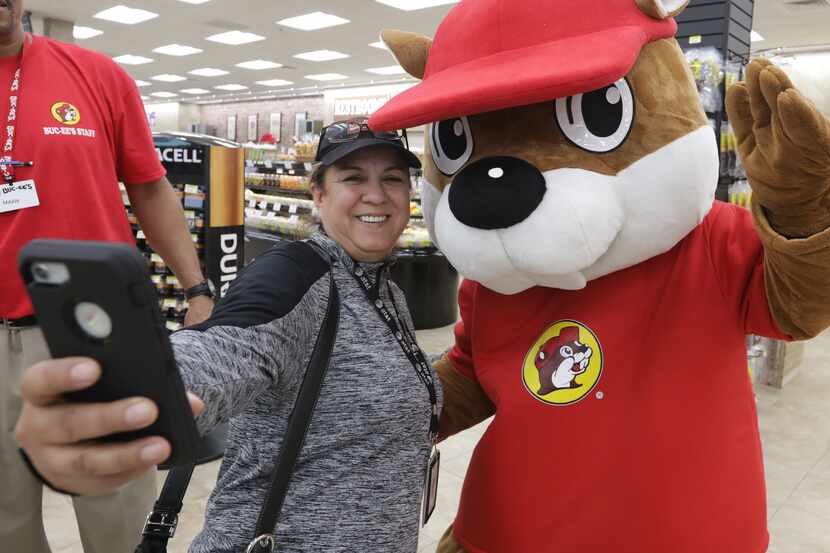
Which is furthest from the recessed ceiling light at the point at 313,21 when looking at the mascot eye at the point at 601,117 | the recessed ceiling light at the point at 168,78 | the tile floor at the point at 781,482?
the mascot eye at the point at 601,117

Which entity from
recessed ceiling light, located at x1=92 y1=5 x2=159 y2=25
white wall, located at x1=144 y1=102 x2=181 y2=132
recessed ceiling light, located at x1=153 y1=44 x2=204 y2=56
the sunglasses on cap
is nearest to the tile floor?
the sunglasses on cap

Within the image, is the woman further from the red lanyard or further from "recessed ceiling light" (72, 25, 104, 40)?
"recessed ceiling light" (72, 25, 104, 40)

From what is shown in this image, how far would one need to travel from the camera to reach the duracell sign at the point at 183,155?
3205 millimetres

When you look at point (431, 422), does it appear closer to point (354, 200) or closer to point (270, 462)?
point (270, 462)

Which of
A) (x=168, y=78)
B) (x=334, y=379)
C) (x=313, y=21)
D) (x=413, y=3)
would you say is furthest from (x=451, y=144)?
(x=168, y=78)

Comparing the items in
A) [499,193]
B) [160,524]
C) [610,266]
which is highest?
[499,193]

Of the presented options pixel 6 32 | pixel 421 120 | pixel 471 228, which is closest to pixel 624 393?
pixel 471 228

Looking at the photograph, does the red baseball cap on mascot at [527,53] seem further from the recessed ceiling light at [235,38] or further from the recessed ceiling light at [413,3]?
the recessed ceiling light at [235,38]

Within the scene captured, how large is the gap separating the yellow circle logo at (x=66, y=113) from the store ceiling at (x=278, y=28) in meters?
7.78

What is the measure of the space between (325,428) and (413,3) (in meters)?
8.61

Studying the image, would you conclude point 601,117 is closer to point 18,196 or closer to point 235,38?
point 18,196

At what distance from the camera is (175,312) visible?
351cm

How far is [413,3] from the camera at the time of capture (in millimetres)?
8766

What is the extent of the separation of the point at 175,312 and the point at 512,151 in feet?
9.39
